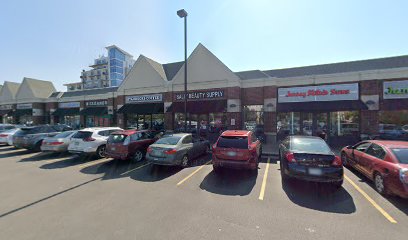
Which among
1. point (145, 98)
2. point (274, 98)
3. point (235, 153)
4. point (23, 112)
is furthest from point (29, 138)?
point (23, 112)

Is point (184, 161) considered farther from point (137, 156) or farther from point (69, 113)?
point (69, 113)

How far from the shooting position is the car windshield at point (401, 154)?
5093 mm

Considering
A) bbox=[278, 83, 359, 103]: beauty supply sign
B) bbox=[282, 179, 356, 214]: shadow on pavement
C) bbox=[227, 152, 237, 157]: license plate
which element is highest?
bbox=[278, 83, 359, 103]: beauty supply sign

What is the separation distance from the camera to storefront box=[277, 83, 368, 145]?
12555 mm

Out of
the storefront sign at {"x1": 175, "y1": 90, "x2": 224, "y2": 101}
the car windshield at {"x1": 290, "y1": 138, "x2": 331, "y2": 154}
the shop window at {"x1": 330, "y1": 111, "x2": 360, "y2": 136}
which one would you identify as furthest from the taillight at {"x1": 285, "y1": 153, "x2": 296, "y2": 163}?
the shop window at {"x1": 330, "y1": 111, "x2": 360, "y2": 136}

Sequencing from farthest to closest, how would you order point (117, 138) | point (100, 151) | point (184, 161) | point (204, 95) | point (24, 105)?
point (24, 105) < point (204, 95) < point (100, 151) < point (117, 138) < point (184, 161)

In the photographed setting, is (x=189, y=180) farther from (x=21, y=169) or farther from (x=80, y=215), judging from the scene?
(x=21, y=169)

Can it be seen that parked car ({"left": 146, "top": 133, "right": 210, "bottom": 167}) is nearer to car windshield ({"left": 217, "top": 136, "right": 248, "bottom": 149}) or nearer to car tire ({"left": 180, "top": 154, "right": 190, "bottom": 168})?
car tire ({"left": 180, "top": 154, "right": 190, "bottom": 168})

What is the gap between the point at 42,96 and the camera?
90.8ft

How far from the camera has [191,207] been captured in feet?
15.2

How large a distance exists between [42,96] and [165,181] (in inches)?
1224

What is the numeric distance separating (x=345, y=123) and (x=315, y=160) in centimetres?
1032

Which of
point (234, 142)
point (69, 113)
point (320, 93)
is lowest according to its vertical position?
point (234, 142)

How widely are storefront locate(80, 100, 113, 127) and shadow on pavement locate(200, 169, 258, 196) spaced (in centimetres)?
1796
